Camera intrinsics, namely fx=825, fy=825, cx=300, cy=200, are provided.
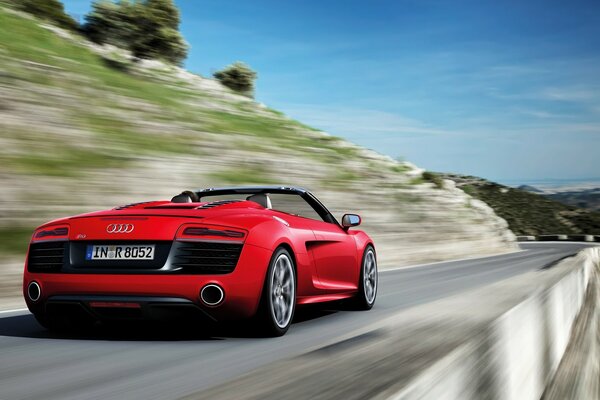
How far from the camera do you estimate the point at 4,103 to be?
19.3m

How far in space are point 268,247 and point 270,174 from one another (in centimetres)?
2349

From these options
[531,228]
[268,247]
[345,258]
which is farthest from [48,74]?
[531,228]

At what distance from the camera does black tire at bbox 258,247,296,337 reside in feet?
21.1

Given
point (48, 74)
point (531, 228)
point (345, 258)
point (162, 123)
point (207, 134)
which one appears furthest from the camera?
point (531, 228)

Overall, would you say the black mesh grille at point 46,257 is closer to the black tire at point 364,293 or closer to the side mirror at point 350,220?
the side mirror at point 350,220

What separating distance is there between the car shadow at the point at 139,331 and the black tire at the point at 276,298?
11 centimetres

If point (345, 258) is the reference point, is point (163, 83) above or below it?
above

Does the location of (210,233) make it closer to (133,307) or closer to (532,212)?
(133,307)

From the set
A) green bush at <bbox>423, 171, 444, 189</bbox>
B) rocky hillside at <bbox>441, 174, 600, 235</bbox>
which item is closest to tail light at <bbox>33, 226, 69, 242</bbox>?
green bush at <bbox>423, 171, 444, 189</bbox>

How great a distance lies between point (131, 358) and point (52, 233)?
147 cm

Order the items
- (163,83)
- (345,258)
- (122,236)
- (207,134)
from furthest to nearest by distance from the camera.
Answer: (163,83) → (207,134) → (345,258) → (122,236)

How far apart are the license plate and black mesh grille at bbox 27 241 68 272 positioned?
1.20 feet

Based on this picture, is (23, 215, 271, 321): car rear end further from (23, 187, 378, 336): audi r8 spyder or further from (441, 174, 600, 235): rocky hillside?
(441, 174, 600, 235): rocky hillside

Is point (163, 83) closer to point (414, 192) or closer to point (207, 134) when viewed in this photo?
point (207, 134)
